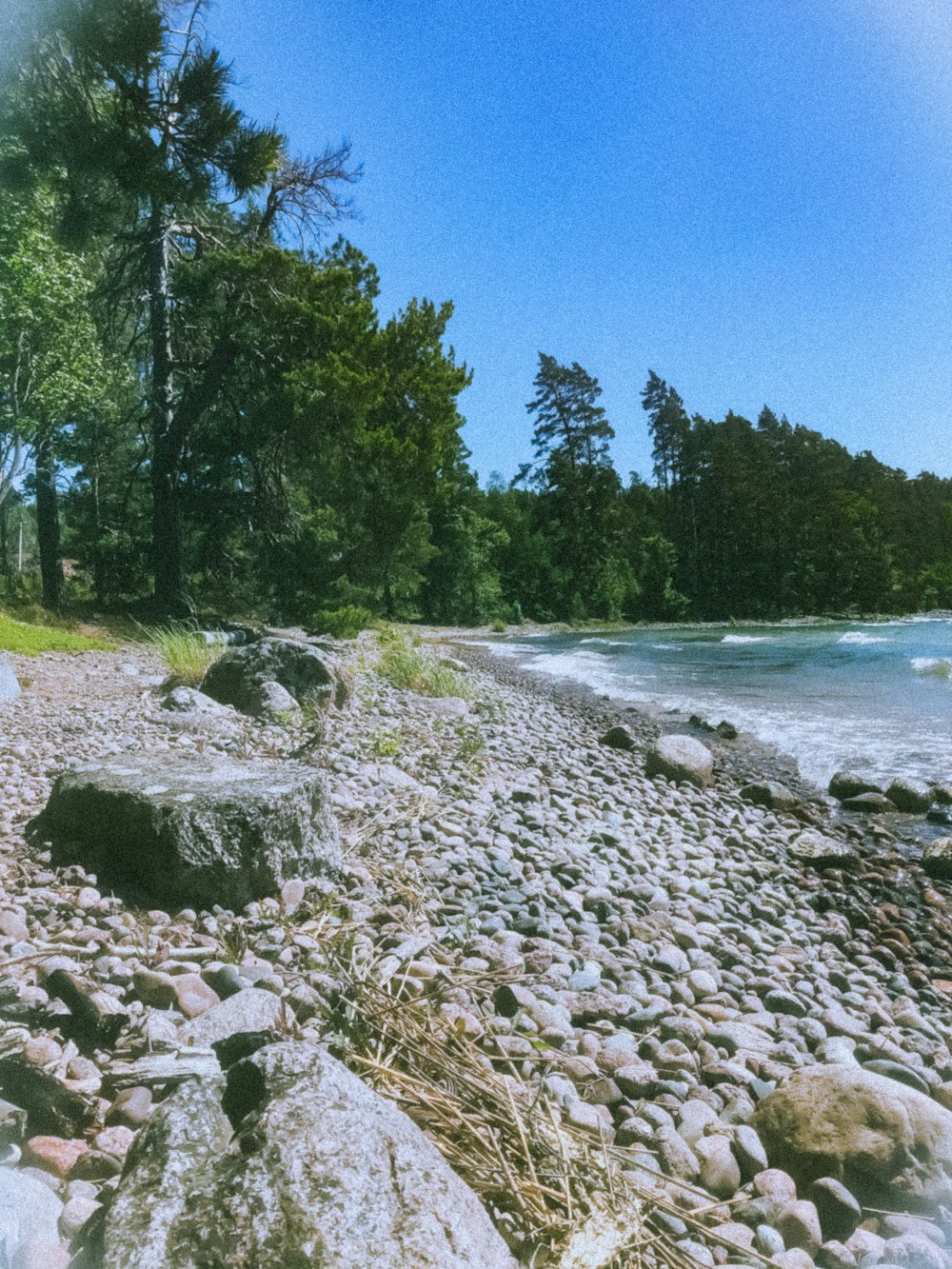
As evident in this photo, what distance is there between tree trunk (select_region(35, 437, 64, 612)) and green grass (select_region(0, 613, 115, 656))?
625cm

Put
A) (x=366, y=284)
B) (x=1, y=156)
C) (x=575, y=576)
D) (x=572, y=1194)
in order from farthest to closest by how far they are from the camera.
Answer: (x=575, y=576), (x=366, y=284), (x=1, y=156), (x=572, y=1194)

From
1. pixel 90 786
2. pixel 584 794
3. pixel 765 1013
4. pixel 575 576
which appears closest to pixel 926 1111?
pixel 765 1013

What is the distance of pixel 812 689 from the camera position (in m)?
12.9

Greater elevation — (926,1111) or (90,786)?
(90,786)

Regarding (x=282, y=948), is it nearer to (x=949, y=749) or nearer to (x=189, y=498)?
(x=949, y=749)

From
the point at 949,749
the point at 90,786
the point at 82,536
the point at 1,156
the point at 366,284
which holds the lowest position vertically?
the point at 949,749

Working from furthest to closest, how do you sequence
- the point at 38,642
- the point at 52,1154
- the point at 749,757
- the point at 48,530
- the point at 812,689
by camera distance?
1. the point at 48,530
2. the point at 812,689
3. the point at 38,642
4. the point at 749,757
5. the point at 52,1154

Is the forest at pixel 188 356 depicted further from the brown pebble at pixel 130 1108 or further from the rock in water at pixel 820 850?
the brown pebble at pixel 130 1108

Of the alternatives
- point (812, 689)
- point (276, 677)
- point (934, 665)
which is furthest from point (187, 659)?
point (934, 665)

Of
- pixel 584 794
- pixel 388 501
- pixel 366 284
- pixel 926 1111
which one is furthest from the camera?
pixel 366 284

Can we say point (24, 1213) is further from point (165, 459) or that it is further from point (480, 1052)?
point (165, 459)

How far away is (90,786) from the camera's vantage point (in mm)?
3143

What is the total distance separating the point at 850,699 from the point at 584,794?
26.2ft

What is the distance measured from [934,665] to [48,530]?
22479 mm
